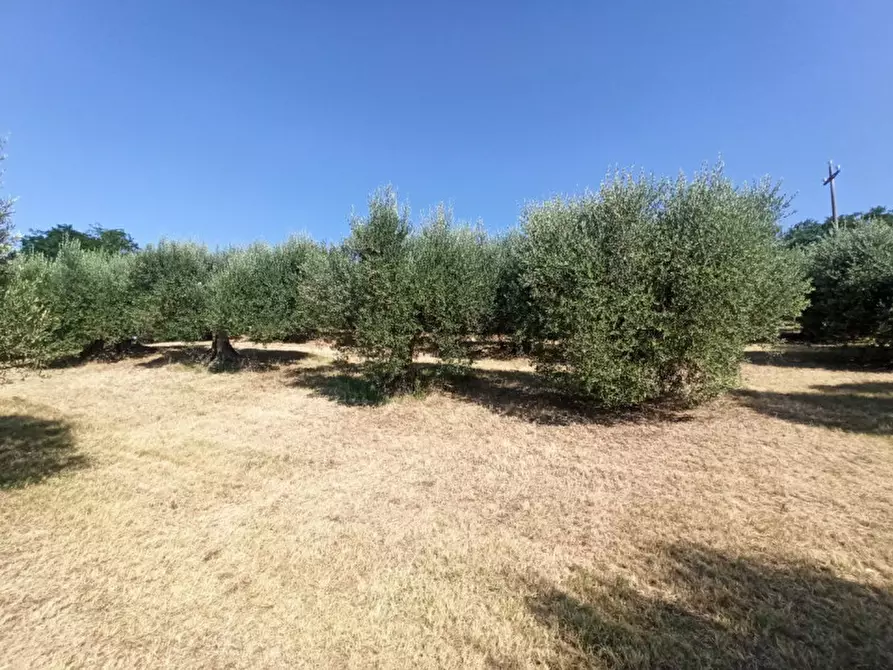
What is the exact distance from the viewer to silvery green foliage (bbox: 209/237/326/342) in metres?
17.7

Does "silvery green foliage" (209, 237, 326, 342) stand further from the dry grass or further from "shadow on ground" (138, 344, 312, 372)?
the dry grass

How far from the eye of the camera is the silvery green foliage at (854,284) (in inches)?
669

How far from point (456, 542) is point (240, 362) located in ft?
60.9

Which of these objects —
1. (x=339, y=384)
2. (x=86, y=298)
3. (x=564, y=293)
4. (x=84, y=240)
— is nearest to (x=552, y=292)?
(x=564, y=293)

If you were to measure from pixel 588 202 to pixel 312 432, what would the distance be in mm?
9399

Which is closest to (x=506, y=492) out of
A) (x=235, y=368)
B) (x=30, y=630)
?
(x=30, y=630)

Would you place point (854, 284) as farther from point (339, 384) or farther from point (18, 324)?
point (18, 324)

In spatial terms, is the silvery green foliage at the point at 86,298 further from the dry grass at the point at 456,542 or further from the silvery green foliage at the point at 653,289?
the silvery green foliage at the point at 653,289

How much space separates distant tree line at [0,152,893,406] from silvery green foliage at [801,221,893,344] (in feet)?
0.26

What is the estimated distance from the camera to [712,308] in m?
9.01

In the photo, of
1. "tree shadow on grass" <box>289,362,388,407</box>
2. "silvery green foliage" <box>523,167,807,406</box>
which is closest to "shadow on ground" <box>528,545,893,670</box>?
"silvery green foliage" <box>523,167,807,406</box>

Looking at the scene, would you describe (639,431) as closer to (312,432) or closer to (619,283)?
(619,283)

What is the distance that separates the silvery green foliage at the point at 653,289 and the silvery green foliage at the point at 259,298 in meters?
11.0

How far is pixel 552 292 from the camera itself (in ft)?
33.8
